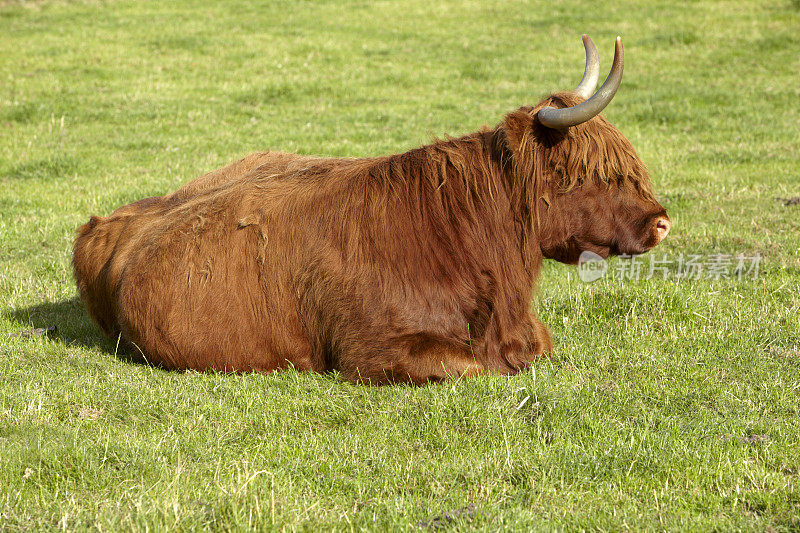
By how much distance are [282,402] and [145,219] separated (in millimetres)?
2083

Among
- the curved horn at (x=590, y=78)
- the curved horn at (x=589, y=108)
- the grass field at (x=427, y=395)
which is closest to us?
the grass field at (x=427, y=395)

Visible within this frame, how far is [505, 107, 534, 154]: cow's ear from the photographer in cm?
495

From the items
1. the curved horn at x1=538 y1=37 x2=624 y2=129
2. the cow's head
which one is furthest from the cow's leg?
the curved horn at x1=538 y1=37 x2=624 y2=129

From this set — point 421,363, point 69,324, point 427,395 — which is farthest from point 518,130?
point 69,324

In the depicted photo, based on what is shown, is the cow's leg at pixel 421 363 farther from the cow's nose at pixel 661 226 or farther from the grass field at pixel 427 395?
the cow's nose at pixel 661 226

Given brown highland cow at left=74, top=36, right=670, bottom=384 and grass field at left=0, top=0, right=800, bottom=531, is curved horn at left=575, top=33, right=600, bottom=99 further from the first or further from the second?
grass field at left=0, top=0, right=800, bottom=531

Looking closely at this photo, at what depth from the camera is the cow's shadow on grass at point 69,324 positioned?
591cm

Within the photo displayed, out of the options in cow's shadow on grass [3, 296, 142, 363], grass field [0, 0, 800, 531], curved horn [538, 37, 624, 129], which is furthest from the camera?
cow's shadow on grass [3, 296, 142, 363]

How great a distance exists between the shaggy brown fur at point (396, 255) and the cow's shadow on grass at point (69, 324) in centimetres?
42

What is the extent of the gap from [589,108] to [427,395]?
1.81m

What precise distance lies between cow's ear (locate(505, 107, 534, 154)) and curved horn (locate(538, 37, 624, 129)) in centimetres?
13

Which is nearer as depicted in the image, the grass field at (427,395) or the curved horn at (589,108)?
the grass field at (427,395)

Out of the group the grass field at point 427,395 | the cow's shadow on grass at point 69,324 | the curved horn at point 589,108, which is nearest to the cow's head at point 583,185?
the curved horn at point 589,108

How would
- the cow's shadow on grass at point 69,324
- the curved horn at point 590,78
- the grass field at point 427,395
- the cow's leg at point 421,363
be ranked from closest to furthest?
1. the grass field at point 427,395
2. the cow's leg at point 421,363
3. the curved horn at point 590,78
4. the cow's shadow on grass at point 69,324
